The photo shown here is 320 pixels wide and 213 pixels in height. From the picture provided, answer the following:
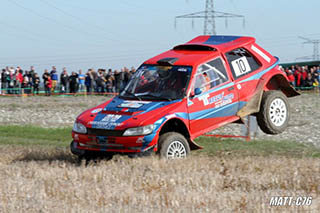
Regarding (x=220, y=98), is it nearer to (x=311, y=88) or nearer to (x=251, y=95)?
Answer: (x=251, y=95)

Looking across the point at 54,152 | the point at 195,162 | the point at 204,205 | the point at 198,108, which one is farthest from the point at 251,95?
the point at 204,205

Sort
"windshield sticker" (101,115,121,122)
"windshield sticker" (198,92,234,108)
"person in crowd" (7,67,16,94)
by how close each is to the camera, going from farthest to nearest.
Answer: "person in crowd" (7,67,16,94) → "windshield sticker" (198,92,234,108) → "windshield sticker" (101,115,121,122)

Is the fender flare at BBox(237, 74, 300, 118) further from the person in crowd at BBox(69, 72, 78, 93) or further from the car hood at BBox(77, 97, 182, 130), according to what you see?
the person in crowd at BBox(69, 72, 78, 93)

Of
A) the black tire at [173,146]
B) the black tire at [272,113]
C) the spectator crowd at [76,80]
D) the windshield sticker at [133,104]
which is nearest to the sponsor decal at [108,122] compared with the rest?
the windshield sticker at [133,104]

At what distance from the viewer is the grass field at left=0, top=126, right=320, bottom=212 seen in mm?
7086

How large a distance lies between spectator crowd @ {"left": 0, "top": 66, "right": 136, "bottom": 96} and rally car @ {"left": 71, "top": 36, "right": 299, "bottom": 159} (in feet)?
70.7

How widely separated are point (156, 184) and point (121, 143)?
2.25m

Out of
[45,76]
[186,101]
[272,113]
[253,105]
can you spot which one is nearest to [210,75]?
[186,101]

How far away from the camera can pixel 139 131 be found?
34.4ft

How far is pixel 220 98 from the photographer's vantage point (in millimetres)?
11883

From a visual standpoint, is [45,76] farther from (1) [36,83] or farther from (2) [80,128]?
(2) [80,128]

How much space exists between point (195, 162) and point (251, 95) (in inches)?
119

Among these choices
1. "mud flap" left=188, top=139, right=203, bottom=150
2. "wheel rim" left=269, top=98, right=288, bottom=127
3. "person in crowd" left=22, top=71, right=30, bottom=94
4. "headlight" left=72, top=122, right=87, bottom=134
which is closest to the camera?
"headlight" left=72, top=122, right=87, bottom=134

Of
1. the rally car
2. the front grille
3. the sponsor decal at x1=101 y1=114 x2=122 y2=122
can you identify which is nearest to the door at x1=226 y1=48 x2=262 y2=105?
the rally car
